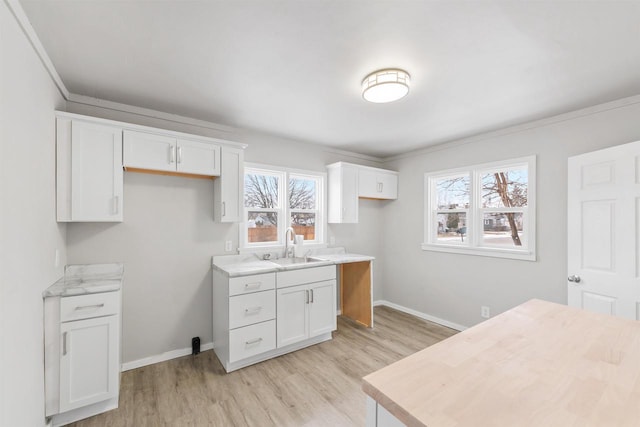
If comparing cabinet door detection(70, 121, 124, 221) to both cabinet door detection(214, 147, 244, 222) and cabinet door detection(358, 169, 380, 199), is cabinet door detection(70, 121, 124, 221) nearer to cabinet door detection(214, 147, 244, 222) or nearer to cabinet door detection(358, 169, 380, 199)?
cabinet door detection(214, 147, 244, 222)

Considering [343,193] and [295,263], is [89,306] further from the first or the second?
[343,193]

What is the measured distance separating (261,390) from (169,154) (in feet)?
7.24

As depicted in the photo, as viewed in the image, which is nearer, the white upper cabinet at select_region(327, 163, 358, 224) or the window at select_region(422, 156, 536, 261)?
the window at select_region(422, 156, 536, 261)

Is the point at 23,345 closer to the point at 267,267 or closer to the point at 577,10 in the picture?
the point at 267,267

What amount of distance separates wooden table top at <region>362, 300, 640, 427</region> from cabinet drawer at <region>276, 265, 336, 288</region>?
1971 mm

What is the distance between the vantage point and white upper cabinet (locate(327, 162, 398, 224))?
3.88 metres

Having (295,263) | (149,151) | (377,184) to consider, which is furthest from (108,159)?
(377,184)

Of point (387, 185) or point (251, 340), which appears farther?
point (387, 185)

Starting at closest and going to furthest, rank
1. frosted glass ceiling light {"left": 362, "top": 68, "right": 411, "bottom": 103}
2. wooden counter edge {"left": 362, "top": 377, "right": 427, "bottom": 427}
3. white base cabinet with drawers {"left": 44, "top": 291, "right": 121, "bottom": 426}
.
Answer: wooden counter edge {"left": 362, "top": 377, "right": 427, "bottom": 427}, white base cabinet with drawers {"left": 44, "top": 291, "right": 121, "bottom": 426}, frosted glass ceiling light {"left": 362, "top": 68, "right": 411, "bottom": 103}

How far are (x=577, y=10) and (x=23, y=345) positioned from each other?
3384 mm

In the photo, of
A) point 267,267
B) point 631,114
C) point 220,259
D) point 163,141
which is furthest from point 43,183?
point 631,114

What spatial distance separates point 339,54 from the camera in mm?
1813

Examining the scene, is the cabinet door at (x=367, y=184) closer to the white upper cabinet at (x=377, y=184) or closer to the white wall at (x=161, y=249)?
the white upper cabinet at (x=377, y=184)

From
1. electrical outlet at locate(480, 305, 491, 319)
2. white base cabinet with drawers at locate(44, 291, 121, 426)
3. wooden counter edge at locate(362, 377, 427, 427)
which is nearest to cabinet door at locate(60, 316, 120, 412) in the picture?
white base cabinet with drawers at locate(44, 291, 121, 426)
